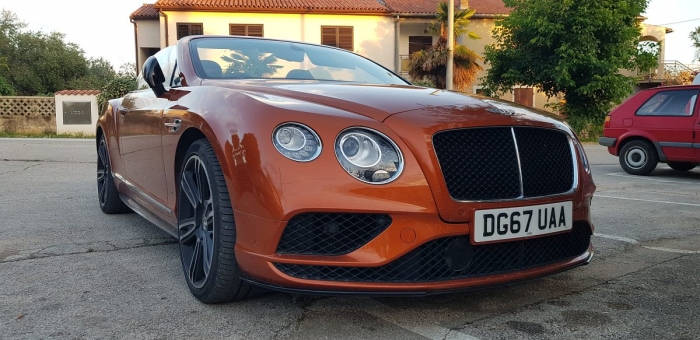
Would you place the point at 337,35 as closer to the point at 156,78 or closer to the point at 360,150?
the point at 156,78

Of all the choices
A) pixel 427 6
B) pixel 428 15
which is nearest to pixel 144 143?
pixel 428 15

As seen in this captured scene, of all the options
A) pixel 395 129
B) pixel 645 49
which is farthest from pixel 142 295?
pixel 645 49

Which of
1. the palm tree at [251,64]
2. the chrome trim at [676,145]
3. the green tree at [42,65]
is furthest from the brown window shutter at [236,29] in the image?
the palm tree at [251,64]

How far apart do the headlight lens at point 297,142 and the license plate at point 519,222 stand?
69 centimetres

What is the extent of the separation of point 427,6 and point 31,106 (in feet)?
57.2

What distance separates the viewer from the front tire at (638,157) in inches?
349

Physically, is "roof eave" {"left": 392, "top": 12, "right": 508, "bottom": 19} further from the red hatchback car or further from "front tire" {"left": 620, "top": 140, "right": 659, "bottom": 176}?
Result: "front tire" {"left": 620, "top": 140, "right": 659, "bottom": 176}

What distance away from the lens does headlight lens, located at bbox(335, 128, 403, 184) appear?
7.39 feet

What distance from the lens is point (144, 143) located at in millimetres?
3650

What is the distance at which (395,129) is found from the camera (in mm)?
2338

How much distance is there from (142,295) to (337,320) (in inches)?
39.6

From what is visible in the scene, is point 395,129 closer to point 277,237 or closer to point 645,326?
point 277,237

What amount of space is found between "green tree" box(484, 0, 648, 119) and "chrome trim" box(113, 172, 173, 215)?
1883cm

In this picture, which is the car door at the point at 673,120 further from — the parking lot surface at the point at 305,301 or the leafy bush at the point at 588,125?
the leafy bush at the point at 588,125
